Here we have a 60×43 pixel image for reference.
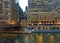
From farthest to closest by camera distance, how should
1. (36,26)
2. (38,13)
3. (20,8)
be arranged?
(20,8), (38,13), (36,26)

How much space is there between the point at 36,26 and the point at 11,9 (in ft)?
35.5

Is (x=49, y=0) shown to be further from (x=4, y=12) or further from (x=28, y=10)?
(x=4, y=12)

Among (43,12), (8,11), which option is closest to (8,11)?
(8,11)

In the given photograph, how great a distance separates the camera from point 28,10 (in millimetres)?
93625

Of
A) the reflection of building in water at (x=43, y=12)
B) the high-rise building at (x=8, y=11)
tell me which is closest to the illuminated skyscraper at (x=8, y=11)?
the high-rise building at (x=8, y=11)

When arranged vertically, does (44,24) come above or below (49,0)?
below

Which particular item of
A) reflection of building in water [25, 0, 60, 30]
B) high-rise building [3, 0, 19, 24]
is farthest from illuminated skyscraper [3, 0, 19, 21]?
reflection of building in water [25, 0, 60, 30]

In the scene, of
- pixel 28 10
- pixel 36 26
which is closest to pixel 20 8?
pixel 28 10

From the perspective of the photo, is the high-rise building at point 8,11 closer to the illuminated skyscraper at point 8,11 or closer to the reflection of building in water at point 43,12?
the illuminated skyscraper at point 8,11

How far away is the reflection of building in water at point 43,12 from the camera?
89875 millimetres

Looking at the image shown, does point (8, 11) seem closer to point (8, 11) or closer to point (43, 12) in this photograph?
point (8, 11)

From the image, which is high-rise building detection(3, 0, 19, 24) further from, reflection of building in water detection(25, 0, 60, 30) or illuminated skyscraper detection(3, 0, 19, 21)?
reflection of building in water detection(25, 0, 60, 30)

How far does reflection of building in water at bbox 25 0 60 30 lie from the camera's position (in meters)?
89.9

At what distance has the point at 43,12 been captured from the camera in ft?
300
